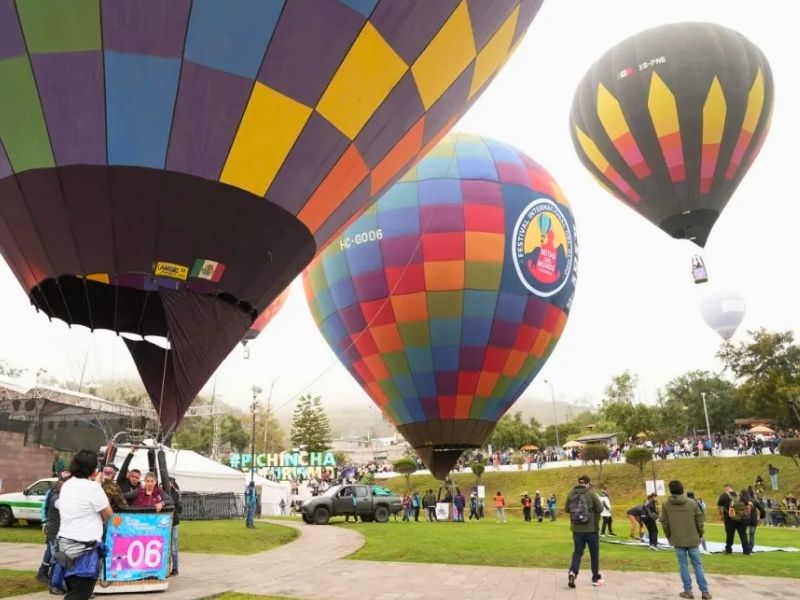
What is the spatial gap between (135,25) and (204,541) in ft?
30.0

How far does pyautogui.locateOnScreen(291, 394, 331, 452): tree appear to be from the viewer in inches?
2990

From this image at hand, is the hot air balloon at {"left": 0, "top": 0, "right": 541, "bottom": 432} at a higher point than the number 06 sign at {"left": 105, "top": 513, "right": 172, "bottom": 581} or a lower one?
higher

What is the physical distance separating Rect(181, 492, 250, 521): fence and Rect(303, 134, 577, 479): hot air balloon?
7372 mm

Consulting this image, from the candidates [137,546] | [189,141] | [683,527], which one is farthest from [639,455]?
[189,141]

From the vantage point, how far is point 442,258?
54.8ft

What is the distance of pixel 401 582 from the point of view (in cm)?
739

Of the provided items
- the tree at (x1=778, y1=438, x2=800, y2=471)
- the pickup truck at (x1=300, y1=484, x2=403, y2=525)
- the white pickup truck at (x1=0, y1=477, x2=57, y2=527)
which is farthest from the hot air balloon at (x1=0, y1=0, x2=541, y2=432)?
the tree at (x1=778, y1=438, x2=800, y2=471)

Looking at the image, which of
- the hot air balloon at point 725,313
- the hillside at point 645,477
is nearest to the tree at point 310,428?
the hillside at point 645,477

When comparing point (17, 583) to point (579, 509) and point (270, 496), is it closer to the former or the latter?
point (579, 509)

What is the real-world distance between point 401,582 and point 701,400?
74048mm

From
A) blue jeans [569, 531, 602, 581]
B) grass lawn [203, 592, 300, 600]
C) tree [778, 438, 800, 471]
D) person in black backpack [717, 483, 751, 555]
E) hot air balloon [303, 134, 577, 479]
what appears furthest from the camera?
tree [778, 438, 800, 471]

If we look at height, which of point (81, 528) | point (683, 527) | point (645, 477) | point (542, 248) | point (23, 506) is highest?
point (542, 248)

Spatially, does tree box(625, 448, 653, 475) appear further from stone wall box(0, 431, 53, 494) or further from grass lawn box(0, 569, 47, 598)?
grass lawn box(0, 569, 47, 598)

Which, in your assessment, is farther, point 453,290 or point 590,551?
point 453,290
